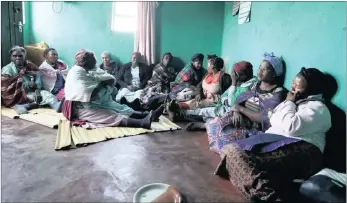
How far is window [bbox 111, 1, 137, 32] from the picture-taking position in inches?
207

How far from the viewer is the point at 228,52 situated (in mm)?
4957

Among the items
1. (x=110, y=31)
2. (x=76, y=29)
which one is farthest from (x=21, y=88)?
(x=110, y=31)

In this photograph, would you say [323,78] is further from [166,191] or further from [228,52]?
[228,52]

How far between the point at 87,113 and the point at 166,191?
1.82 meters

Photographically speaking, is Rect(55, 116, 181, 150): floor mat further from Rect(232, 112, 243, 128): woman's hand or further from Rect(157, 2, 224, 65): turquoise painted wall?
Rect(157, 2, 224, 65): turquoise painted wall

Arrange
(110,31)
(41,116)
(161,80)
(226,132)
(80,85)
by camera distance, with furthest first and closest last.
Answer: (110,31)
(161,80)
(41,116)
(80,85)
(226,132)

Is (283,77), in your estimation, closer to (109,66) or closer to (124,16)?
(109,66)

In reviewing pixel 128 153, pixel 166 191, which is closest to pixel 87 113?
pixel 128 153

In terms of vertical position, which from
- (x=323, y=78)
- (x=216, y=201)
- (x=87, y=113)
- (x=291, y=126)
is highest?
(x=323, y=78)

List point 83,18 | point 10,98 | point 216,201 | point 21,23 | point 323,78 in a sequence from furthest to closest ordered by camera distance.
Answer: point 83,18 → point 21,23 → point 10,98 → point 323,78 → point 216,201

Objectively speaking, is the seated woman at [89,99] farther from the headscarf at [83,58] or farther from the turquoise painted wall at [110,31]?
the turquoise painted wall at [110,31]

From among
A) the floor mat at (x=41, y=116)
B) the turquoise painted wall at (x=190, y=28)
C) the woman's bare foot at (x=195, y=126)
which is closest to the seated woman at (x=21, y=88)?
the floor mat at (x=41, y=116)

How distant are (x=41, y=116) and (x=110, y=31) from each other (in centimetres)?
231

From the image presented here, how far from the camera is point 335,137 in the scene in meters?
2.06
